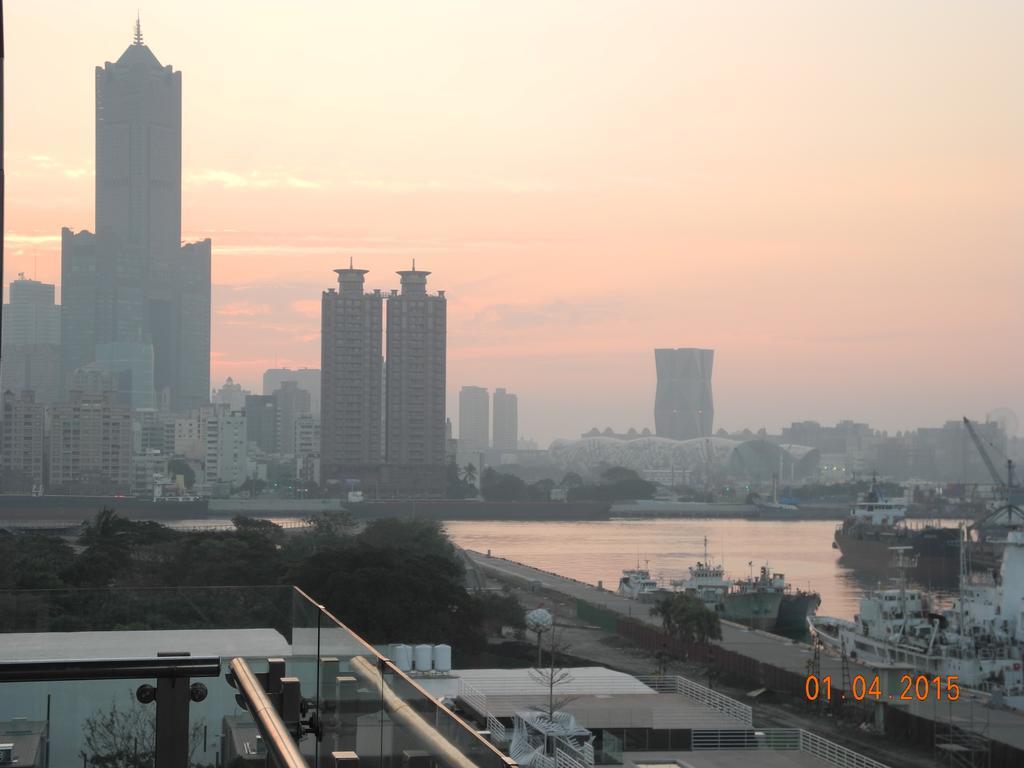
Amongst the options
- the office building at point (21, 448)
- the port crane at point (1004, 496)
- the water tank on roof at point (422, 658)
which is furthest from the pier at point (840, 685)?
the office building at point (21, 448)

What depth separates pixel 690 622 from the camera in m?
10.2

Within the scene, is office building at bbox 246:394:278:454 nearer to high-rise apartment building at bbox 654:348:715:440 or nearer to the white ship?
high-rise apartment building at bbox 654:348:715:440

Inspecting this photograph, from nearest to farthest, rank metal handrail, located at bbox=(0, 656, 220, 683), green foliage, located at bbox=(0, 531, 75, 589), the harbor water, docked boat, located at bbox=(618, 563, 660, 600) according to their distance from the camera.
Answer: metal handrail, located at bbox=(0, 656, 220, 683), green foliage, located at bbox=(0, 531, 75, 589), docked boat, located at bbox=(618, 563, 660, 600), the harbor water

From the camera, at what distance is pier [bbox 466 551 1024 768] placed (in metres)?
6.86

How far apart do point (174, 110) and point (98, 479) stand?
40587 mm

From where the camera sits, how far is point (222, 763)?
0.99 meters

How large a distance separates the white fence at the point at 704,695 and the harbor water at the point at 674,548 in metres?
7.27

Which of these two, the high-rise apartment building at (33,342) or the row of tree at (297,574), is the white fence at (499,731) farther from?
the high-rise apartment building at (33,342)

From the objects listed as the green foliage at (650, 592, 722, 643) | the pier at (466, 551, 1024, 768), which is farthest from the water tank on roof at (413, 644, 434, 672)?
the green foliage at (650, 592, 722, 643)

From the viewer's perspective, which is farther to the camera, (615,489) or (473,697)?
(615,489)

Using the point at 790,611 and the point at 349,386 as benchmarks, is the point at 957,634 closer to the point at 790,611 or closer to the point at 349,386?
the point at 790,611

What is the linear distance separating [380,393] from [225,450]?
6.99 m

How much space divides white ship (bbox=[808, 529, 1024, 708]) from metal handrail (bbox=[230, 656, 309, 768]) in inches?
352

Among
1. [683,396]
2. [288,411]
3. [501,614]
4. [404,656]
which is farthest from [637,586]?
[683,396]
